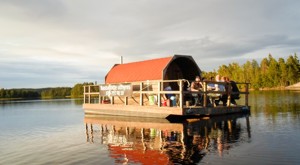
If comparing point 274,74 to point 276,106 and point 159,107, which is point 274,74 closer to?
point 276,106

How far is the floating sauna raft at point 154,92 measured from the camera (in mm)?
19984

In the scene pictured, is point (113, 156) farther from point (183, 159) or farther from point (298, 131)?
point (298, 131)

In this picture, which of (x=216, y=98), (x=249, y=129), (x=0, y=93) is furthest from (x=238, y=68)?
(x=249, y=129)

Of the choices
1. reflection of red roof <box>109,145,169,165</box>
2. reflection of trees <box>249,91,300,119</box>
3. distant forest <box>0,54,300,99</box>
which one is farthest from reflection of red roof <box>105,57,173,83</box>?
distant forest <box>0,54,300,99</box>

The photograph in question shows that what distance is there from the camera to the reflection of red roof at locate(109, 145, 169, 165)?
9.11m

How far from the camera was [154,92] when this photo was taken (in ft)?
69.3

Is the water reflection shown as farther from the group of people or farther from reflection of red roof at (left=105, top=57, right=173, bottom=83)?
reflection of red roof at (left=105, top=57, right=173, bottom=83)

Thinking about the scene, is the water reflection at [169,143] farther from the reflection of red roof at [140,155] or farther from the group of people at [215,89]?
the group of people at [215,89]

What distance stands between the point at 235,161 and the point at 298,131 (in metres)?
5.93

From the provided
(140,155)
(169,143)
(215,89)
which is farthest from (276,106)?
(140,155)

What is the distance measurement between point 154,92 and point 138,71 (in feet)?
20.2

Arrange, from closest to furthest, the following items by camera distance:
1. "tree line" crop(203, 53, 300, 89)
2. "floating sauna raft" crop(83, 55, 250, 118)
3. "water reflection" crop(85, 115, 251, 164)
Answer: "water reflection" crop(85, 115, 251, 164)
"floating sauna raft" crop(83, 55, 250, 118)
"tree line" crop(203, 53, 300, 89)

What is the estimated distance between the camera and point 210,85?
2281 centimetres

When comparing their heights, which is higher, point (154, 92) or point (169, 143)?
point (154, 92)
